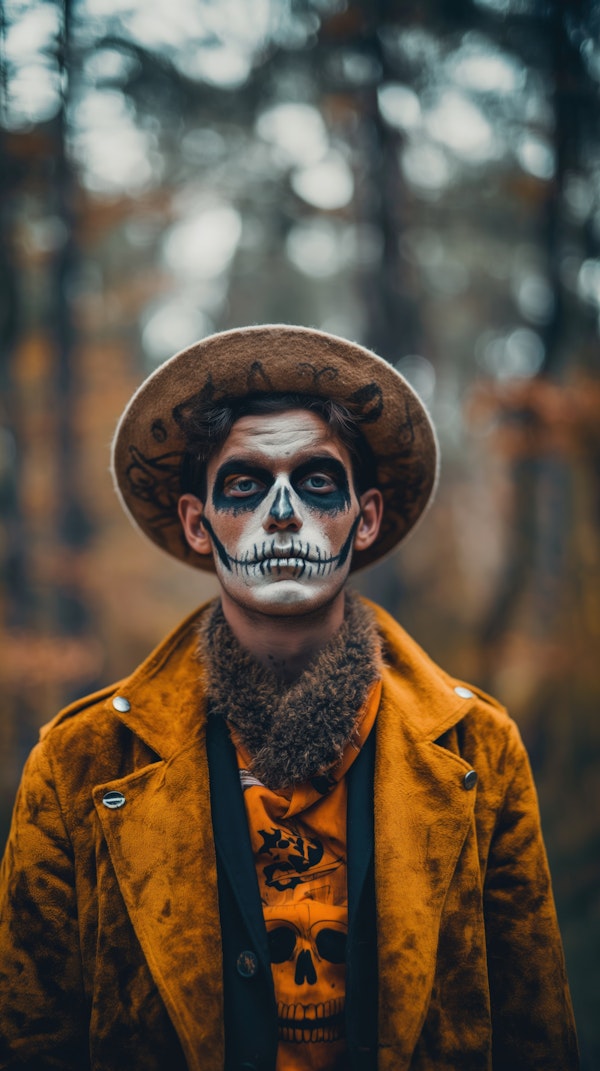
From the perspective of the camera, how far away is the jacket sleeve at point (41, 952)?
74.8 inches

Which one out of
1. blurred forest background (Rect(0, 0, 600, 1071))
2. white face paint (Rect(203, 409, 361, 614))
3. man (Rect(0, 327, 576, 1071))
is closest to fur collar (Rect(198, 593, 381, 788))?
man (Rect(0, 327, 576, 1071))

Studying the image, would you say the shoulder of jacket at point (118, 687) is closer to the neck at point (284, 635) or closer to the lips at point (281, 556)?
the neck at point (284, 635)

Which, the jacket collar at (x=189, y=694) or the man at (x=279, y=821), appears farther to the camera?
the jacket collar at (x=189, y=694)

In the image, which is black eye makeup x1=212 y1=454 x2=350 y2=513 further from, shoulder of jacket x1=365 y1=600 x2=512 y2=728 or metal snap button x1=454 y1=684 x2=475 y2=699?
metal snap button x1=454 y1=684 x2=475 y2=699

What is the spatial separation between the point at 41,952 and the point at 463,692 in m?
1.49

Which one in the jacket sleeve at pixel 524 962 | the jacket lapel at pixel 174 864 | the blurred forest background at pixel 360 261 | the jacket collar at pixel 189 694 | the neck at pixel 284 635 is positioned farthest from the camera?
the blurred forest background at pixel 360 261

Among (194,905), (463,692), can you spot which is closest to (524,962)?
(463,692)

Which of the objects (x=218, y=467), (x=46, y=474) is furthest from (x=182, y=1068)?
(x=46, y=474)

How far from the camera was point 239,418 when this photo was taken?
2275mm

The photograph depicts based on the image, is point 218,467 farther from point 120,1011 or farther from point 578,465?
point 578,465

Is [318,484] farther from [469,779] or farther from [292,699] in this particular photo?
[469,779]

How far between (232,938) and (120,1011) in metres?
0.35

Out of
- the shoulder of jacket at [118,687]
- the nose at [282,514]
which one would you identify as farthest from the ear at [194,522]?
the nose at [282,514]

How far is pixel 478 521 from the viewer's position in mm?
15656
